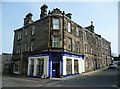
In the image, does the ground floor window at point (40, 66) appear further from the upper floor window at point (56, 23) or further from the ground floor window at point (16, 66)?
the ground floor window at point (16, 66)

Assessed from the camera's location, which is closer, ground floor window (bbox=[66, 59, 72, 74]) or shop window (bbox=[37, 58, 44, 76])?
shop window (bbox=[37, 58, 44, 76])

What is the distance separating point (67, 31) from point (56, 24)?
2247mm

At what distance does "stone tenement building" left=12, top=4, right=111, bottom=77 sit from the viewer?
26.8m

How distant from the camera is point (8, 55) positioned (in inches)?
2184

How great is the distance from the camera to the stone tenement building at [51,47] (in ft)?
87.8

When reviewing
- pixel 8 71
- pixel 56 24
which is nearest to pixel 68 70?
pixel 56 24

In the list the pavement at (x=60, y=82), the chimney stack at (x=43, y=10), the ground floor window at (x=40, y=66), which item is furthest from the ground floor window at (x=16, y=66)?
the pavement at (x=60, y=82)

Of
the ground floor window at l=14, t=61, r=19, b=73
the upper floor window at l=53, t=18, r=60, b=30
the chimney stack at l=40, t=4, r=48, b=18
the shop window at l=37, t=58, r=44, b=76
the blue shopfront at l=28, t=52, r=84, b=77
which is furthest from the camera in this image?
the ground floor window at l=14, t=61, r=19, b=73

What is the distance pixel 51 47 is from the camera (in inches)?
1064

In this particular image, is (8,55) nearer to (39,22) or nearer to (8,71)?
(8,71)

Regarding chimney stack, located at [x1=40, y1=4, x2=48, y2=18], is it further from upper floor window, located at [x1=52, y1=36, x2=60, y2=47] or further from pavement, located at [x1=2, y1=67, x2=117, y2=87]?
pavement, located at [x1=2, y1=67, x2=117, y2=87]

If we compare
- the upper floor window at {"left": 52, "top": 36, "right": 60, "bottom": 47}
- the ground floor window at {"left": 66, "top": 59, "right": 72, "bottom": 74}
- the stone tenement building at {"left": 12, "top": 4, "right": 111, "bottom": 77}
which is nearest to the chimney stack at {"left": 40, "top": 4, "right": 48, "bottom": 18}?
the stone tenement building at {"left": 12, "top": 4, "right": 111, "bottom": 77}

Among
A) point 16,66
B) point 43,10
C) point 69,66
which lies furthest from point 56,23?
point 16,66

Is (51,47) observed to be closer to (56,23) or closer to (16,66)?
(56,23)
